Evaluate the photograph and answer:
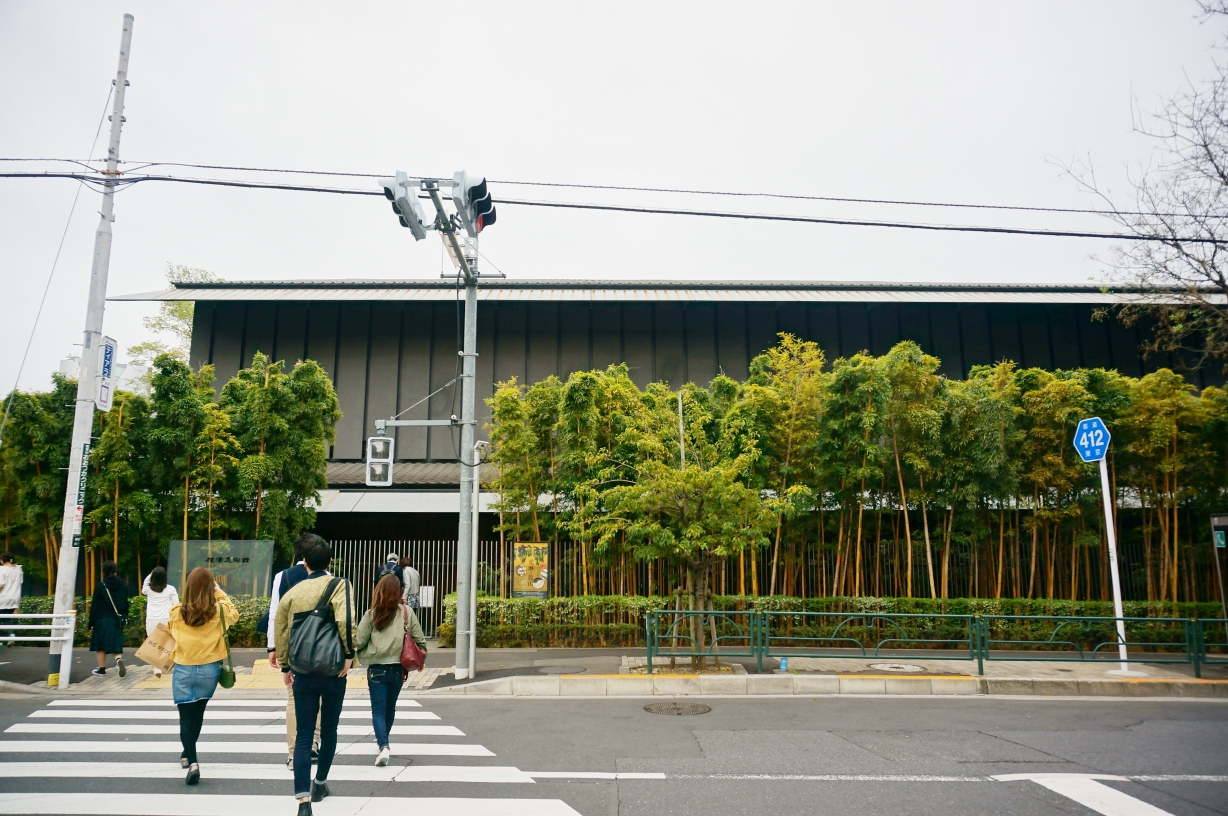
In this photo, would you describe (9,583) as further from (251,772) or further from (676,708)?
(676,708)

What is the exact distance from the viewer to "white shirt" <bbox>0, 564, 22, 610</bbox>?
39.4ft

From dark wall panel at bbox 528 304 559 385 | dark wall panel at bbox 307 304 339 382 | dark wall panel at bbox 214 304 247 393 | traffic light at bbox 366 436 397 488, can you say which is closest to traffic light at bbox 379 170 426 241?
traffic light at bbox 366 436 397 488

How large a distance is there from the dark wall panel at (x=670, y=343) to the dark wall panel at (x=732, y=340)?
103 centimetres

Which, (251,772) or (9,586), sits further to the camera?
(9,586)

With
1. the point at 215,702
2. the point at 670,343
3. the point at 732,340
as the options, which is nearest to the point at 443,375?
the point at 670,343

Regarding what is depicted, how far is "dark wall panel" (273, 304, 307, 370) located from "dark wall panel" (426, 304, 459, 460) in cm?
360

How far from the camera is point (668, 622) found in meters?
13.5

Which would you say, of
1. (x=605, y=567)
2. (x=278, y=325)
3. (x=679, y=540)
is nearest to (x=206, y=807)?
(x=679, y=540)

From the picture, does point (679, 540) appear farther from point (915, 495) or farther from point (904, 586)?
point (904, 586)

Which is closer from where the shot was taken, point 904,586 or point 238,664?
point 238,664

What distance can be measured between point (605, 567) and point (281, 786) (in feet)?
31.7

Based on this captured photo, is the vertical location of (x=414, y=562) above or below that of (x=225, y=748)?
above

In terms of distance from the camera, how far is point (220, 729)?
25.0 ft

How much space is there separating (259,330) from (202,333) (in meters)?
1.66
